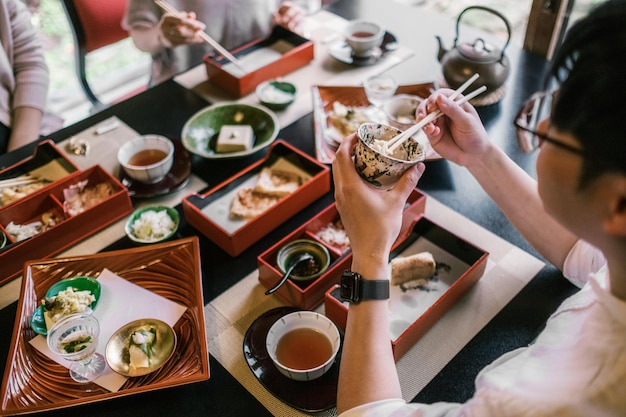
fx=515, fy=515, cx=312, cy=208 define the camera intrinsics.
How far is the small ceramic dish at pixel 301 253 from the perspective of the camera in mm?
1359

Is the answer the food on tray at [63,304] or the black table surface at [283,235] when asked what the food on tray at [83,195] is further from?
the food on tray at [63,304]

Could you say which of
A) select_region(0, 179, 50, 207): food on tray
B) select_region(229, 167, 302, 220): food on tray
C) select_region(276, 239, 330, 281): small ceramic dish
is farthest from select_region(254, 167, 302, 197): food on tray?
select_region(0, 179, 50, 207): food on tray

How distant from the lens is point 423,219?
1459 mm

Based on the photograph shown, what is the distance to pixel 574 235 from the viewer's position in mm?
879

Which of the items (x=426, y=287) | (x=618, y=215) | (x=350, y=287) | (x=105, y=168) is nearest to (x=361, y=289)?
(x=350, y=287)

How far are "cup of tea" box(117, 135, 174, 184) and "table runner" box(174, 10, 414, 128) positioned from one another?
421mm

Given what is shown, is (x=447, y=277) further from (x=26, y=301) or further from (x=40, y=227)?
(x=40, y=227)

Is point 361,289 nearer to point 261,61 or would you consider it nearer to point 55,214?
point 55,214

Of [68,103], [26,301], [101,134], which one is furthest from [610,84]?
[68,103]

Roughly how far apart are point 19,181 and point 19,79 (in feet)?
2.48

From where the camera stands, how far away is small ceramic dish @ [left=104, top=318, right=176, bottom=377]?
1.16 meters

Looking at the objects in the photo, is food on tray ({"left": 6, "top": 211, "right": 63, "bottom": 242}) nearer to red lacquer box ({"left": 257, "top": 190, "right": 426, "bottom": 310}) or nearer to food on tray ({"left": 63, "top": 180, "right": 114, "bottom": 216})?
food on tray ({"left": 63, "top": 180, "right": 114, "bottom": 216})

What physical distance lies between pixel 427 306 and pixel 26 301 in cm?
101

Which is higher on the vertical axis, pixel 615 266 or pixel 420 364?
pixel 615 266
